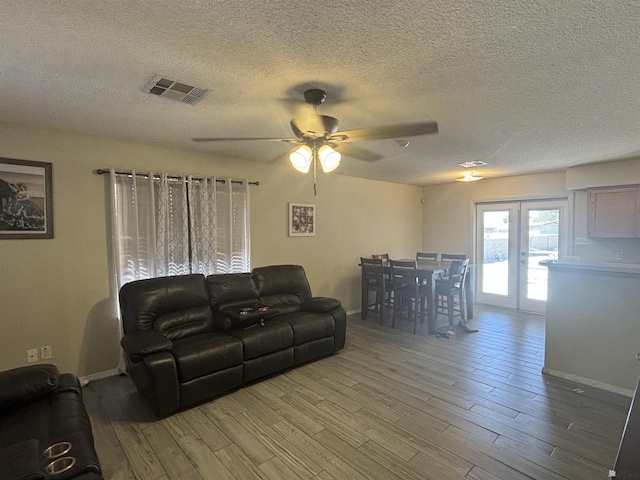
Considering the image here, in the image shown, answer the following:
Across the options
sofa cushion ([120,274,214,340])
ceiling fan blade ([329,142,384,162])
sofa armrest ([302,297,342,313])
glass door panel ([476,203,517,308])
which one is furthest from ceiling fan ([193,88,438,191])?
glass door panel ([476,203,517,308])

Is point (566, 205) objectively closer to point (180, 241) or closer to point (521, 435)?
point (521, 435)

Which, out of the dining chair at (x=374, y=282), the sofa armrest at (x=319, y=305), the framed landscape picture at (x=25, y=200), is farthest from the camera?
the dining chair at (x=374, y=282)

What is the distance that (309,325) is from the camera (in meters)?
3.52

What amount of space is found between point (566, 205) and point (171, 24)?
5898mm

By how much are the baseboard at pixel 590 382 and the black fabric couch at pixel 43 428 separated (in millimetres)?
3805

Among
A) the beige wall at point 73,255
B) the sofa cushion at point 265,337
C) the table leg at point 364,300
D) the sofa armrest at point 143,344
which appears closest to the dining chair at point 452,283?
the table leg at point 364,300

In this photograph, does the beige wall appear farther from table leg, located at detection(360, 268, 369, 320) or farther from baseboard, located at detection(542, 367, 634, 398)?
baseboard, located at detection(542, 367, 634, 398)

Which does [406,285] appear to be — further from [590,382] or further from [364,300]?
[590,382]

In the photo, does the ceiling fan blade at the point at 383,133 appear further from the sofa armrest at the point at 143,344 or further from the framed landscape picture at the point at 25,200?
the framed landscape picture at the point at 25,200

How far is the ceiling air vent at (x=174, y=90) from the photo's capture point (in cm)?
209

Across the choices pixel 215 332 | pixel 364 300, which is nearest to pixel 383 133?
pixel 215 332

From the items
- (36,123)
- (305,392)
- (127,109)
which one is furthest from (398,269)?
(36,123)

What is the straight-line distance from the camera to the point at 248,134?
3.17 metres

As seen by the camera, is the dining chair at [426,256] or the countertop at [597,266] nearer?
the countertop at [597,266]
